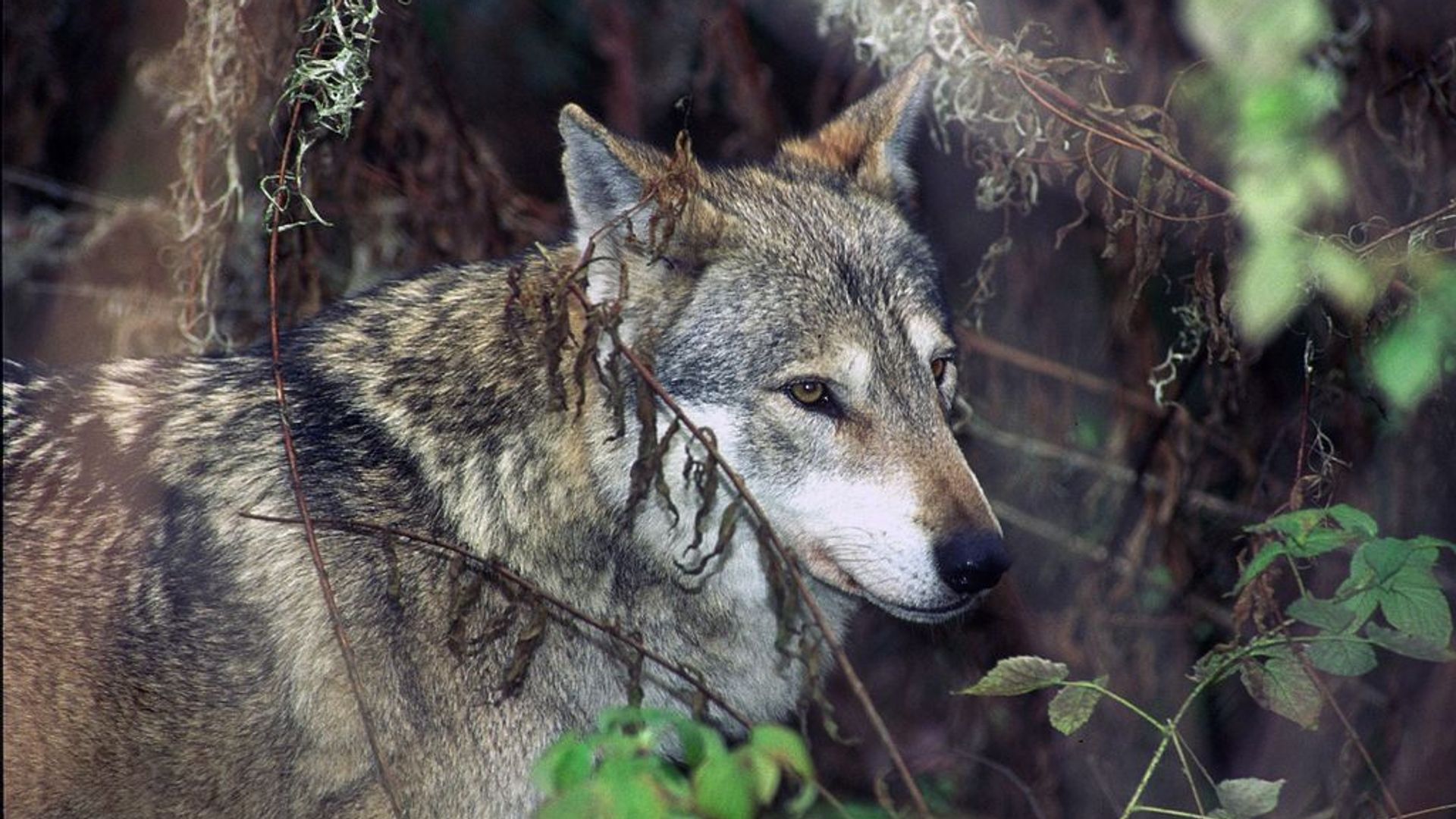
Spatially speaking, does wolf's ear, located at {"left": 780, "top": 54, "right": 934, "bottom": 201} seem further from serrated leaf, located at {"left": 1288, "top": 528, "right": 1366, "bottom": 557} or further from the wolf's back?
the wolf's back

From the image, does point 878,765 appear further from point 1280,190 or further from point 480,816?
point 1280,190

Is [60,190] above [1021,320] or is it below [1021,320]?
above

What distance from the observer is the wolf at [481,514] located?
3.06 metres

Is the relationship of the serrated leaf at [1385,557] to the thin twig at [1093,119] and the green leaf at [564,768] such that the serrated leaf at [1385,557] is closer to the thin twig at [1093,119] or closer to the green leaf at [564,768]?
the thin twig at [1093,119]

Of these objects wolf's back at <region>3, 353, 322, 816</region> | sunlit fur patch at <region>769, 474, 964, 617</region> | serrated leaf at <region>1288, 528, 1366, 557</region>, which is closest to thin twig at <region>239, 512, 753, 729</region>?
wolf's back at <region>3, 353, 322, 816</region>

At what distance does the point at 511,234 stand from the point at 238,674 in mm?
2634

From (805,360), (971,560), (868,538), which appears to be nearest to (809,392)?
(805,360)

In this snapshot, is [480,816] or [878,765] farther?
[878,765]

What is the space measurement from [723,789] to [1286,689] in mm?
1629

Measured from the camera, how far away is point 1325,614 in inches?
119

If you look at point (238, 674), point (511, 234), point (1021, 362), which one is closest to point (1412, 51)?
point (1021, 362)

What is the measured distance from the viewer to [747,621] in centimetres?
349

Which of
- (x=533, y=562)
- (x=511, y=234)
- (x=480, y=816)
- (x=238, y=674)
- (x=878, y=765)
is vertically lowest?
(x=878, y=765)

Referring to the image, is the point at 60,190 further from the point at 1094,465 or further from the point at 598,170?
the point at 1094,465
